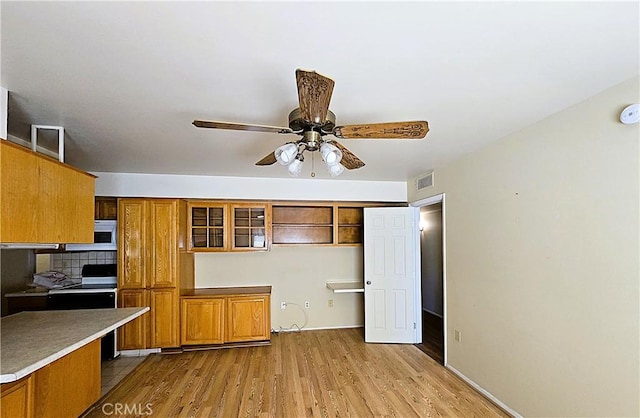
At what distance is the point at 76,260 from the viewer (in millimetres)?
4688

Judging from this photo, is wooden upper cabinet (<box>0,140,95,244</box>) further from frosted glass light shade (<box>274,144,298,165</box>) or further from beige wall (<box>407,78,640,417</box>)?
beige wall (<box>407,78,640,417</box>)

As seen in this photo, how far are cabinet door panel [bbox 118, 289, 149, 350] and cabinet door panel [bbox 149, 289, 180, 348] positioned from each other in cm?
10

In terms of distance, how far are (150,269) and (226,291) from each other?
1.06 m

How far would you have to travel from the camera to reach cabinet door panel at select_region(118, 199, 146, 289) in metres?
4.38

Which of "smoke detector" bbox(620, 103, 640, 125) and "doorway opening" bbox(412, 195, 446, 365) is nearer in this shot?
"smoke detector" bbox(620, 103, 640, 125)

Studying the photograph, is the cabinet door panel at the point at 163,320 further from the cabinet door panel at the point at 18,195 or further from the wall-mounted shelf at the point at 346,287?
the cabinet door panel at the point at 18,195

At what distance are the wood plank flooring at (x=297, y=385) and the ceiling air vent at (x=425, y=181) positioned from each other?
2.20 m

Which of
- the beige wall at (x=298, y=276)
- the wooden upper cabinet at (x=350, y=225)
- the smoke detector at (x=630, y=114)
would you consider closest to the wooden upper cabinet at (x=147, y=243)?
the beige wall at (x=298, y=276)

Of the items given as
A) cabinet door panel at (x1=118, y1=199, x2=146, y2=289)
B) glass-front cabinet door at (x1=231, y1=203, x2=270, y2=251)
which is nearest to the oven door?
cabinet door panel at (x1=118, y1=199, x2=146, y2=289)

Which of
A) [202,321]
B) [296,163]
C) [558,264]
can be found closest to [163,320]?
[202,321]

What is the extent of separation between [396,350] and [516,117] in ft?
10.8

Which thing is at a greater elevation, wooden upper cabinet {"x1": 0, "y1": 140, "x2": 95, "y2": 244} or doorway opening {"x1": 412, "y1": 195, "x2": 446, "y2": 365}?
wooden upper cabinet {"x1": 0, "y1": 140, "x2": 95, "y2": 244}

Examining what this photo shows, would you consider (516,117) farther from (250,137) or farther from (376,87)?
(250,137)

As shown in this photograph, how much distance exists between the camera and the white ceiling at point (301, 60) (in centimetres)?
136
